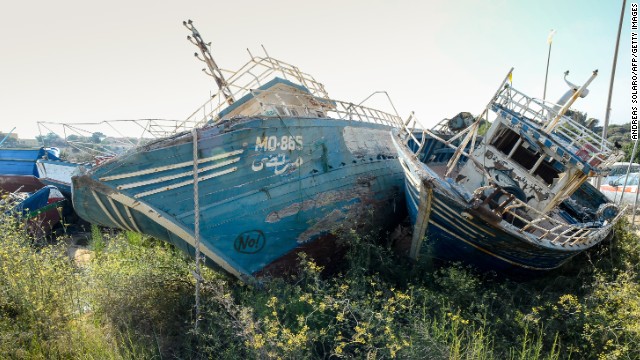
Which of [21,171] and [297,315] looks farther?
[21,171]

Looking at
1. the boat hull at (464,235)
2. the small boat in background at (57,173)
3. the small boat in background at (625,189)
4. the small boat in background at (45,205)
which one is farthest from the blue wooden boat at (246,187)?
the small boat in background at (625,189)

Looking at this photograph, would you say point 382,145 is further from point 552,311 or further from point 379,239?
point 552,311

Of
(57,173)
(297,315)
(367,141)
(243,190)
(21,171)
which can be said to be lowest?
(21,171)

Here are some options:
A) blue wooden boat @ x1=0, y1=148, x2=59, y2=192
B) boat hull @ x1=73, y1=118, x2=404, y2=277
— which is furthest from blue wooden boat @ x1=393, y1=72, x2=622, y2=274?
blue wooden boat @ x1=0, y1=148, x2=59, y2=192

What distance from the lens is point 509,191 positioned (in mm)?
7664

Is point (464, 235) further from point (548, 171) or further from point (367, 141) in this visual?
point (548, 171)

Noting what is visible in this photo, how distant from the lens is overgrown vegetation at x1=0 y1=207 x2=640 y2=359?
4.57 meters

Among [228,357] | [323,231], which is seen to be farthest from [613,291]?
[228,357]

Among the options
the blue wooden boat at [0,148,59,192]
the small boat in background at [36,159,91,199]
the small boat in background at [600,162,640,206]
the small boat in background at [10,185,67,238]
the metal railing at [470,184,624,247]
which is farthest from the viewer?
the small boat in background at [600,162,640,206]

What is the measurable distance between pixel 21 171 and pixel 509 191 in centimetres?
1768

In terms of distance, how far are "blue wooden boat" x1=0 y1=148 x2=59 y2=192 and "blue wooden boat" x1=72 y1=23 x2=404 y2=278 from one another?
38.8 feet

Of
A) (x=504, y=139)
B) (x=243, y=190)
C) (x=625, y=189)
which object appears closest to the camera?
(x=243, y=190)

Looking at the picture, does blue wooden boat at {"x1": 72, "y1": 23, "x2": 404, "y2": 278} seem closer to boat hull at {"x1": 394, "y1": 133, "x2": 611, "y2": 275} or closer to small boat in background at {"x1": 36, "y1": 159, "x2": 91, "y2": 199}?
boat hull at {"x1": 394, "y1": 133, "x2": 611, "y2": 275}

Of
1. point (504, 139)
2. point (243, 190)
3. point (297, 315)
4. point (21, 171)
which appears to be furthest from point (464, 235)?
point (21, 171)
